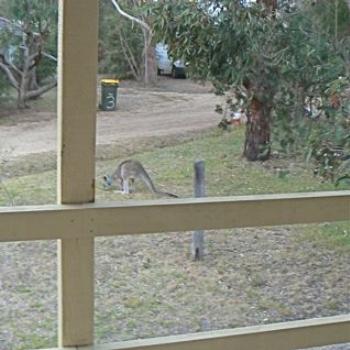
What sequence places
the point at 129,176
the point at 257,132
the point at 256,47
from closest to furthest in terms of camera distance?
1. the point at 256,47
2. the point at 129,176
3. the point at 257,132

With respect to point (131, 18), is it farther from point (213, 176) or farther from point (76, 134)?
point (76, 134)

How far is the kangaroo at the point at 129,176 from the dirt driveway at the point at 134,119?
262 mm

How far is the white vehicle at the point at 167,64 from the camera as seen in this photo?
4.26 meters

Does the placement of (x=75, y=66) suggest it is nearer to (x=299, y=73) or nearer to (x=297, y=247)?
(x=299, y=73)

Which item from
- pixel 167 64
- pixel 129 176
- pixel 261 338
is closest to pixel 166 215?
pixel 261 338

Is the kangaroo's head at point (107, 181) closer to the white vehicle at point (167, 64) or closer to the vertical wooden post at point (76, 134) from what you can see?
the white vehicle at point (167, 64)

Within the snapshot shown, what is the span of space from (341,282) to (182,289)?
3.15 feet

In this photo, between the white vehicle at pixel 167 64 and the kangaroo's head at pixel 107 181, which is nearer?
the white vehicle at pixel 167 64

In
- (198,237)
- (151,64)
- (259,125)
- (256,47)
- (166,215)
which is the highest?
(256,47)

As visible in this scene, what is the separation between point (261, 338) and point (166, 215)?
1.23 feet

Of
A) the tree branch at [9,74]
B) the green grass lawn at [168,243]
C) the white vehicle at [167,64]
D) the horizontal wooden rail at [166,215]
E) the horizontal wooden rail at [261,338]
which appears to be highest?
the white vehicle at [167,64]

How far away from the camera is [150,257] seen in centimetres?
396

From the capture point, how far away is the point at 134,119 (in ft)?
19.9

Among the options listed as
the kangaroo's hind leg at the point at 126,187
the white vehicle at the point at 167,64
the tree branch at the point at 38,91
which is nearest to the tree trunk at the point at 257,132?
the white vehicle at the point at 167,64
